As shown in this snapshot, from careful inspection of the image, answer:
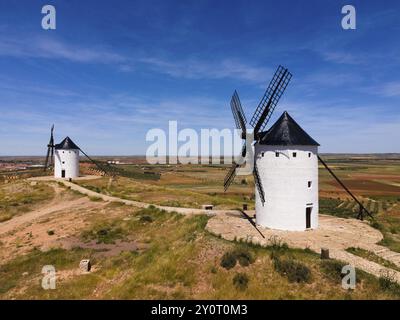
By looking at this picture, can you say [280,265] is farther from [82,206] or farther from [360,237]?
[82,206]

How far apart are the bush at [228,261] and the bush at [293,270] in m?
1.90

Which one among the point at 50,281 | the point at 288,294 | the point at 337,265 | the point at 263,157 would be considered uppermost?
the point at 263,157

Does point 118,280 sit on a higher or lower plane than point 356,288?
lower

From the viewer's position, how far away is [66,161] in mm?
46750

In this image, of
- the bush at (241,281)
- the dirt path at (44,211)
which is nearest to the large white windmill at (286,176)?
the bush at (241,281)

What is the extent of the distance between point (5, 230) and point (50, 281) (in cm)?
1362

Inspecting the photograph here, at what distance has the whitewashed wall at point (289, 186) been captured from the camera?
18203 mm

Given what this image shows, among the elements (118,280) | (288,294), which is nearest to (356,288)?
(288,294)

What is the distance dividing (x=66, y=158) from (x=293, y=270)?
135ft

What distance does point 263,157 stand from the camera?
19.2m

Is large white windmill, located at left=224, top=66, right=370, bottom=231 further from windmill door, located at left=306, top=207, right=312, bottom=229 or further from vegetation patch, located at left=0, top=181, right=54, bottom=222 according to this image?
vegetation patch, located at left=0, top=181, right=54, bottom=222

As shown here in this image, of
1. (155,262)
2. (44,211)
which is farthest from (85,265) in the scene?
(44,211)

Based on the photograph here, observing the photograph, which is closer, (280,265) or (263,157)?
(280,265)

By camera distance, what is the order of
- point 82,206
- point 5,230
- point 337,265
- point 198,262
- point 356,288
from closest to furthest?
point 356,288 < point 337,265 < point 198,262 < point 5,230 < point 82,206
